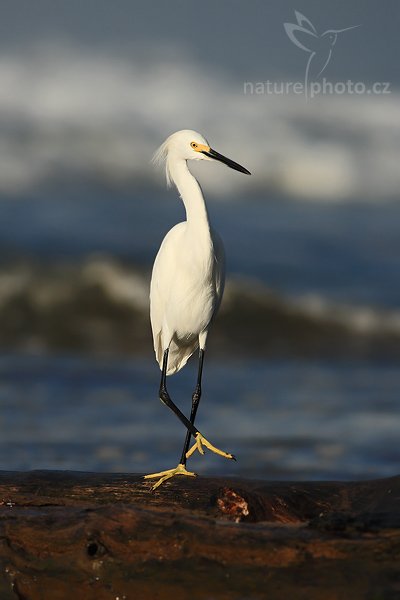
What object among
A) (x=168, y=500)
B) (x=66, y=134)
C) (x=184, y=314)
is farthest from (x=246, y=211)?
(x=168, y=500)

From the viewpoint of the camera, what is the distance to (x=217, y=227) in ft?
53.9

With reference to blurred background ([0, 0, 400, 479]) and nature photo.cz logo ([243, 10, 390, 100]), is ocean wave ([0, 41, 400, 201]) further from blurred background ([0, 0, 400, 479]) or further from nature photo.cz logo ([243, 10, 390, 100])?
nature photo.cz logo ([243, 10, 390, 100])

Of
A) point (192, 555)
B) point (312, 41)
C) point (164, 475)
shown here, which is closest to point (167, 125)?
point (312, 41)

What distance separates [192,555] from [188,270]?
7.71 ft

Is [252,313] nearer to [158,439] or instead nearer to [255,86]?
[158,439]

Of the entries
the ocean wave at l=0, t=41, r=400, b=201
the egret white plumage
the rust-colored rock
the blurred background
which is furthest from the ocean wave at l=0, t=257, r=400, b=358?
the rust-colored rock

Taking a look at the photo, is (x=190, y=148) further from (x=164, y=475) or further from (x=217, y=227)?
(x=217, y=227)

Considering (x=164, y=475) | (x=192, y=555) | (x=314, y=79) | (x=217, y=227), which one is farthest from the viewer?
(x=314, y=79)

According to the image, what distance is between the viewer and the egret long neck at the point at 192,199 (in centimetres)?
537

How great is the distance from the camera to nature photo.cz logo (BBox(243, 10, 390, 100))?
21125 millimetres

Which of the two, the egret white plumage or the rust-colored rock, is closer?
the rust-colored rock

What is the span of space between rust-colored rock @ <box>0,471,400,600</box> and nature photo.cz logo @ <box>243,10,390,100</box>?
1802cm

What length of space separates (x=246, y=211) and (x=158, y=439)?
35.4 ft

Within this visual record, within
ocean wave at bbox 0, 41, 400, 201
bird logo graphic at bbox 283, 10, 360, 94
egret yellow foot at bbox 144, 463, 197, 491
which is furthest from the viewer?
bird logo graphic at bbox 283, 10, 360, 94
